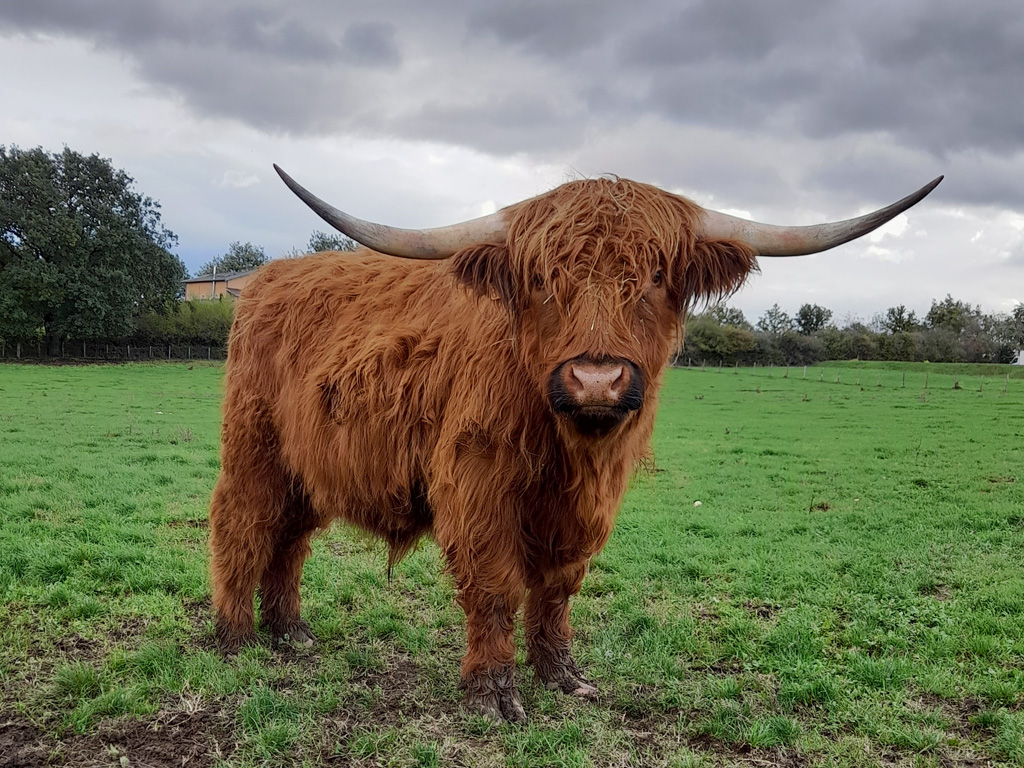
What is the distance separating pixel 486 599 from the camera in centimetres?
307

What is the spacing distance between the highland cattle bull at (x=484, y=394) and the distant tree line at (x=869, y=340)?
35521 millimetres

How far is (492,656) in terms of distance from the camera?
3143mm

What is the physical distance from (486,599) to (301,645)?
149 centimetres

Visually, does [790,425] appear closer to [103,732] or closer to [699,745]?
[699,745]

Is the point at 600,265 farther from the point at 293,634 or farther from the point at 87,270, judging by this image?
the point at 87,270

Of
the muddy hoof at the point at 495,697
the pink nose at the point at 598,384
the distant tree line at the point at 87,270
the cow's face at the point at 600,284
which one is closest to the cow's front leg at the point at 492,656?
the muddy hoof at the point at 495,697

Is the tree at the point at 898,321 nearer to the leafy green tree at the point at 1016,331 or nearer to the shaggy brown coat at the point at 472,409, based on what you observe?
the leafy green tree at the point at 1016,331

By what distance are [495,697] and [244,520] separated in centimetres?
173

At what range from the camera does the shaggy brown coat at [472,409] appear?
2.62 metres

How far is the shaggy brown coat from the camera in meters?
2.62

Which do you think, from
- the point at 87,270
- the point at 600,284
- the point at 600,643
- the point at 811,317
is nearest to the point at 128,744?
the point at 600,643

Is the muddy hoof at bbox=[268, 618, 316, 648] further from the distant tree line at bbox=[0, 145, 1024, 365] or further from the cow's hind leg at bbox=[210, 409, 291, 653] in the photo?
the distant tree line at bbox=[0, 145, 1024, 365]

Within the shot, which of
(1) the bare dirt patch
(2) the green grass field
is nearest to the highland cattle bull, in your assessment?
(2) the green grass field

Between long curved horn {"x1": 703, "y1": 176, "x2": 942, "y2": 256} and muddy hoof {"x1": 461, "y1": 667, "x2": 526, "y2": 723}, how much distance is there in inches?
81.4
